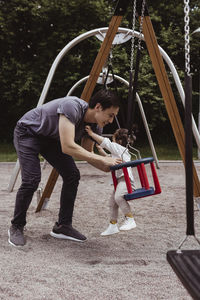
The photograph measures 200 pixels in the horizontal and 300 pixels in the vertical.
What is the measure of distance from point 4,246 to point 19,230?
0.18 meters

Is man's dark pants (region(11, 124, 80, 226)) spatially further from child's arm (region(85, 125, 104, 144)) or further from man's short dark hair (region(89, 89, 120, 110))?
man's short dark hair (region(89, 89, 120, 110))

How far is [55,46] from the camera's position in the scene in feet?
45.8

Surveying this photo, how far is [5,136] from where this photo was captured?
15.1 metres

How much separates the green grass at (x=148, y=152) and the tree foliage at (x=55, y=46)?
1028 mm

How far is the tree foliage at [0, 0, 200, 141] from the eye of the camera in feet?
44.2

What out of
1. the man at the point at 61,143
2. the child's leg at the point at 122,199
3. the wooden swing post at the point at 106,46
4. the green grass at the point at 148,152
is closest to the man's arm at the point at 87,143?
the man at the point at 61,143

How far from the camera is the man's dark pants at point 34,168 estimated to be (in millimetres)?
2908

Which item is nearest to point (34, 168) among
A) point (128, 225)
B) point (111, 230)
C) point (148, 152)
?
point (111, 230)

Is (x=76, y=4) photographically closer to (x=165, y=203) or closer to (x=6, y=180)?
(x=6, y=180)

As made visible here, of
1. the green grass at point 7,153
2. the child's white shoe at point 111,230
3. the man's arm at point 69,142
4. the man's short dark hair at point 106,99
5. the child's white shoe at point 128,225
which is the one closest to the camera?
the man's arm at point 69,142

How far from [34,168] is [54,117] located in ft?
1.48

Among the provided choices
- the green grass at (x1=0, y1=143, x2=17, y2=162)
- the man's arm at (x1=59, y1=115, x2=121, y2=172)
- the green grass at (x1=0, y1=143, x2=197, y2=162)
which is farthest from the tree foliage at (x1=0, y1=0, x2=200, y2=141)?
the man's arm at (x1=59, y1=115, x2=121, y2=172)

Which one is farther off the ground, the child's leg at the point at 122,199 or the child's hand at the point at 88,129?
the child's hand at the point at 88,129

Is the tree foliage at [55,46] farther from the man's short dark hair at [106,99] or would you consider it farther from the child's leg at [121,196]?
the man's short dark hair at [106,99]
